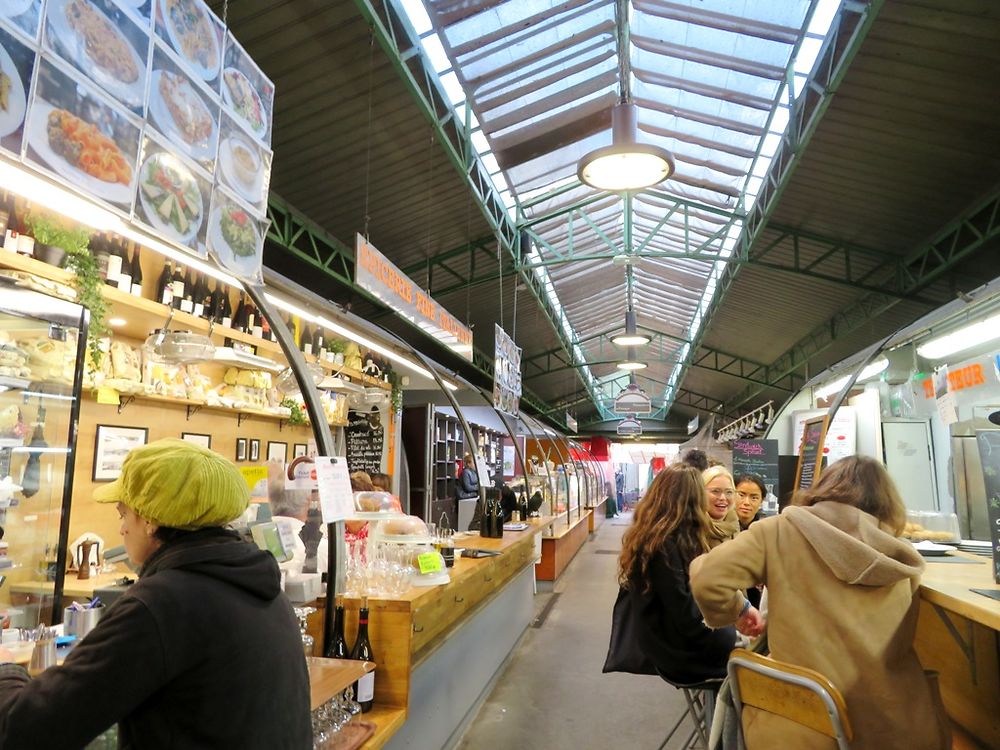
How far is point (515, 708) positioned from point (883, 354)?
5.42 meters

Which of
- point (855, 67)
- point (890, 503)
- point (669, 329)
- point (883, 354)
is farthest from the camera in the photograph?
point (669, 329)

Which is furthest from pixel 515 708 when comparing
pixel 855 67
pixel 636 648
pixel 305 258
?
pixel 855 67

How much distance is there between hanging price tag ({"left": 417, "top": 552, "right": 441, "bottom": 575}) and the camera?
A: 3.22m

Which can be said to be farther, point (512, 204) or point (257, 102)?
point (512, 204)

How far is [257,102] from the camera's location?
2.60m

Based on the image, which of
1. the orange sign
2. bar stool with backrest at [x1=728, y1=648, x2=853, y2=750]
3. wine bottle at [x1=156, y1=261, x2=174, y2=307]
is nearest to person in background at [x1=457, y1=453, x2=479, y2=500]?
the orange sign

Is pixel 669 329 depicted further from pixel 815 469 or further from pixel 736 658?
pixel 736 658

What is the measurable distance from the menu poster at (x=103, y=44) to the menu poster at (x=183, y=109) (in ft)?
0.16

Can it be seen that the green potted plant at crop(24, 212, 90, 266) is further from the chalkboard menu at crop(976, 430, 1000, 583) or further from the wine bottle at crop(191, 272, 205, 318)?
the chalkboard menu at crop(976, 430, 1000, 583)

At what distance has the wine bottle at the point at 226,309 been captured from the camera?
231 inches

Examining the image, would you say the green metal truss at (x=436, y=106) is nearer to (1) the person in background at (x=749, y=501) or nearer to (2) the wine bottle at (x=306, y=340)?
(2) the wine bottle at (x=306, y=340)

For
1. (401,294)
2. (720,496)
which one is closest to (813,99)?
(720,496)

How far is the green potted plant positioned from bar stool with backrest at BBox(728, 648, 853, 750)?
13.7 ft

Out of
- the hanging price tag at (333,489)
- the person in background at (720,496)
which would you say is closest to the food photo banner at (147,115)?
the hanging price tag at (333,489)
